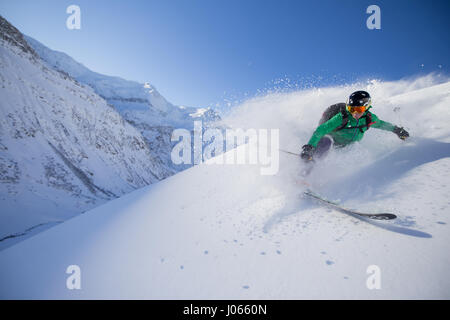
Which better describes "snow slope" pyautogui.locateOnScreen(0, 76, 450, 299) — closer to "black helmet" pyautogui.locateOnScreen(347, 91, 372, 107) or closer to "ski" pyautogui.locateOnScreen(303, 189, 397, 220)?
"ski" pyautogui.locateOnScreen(303, 189, 397, 220)

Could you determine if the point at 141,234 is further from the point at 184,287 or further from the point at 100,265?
the point at 184,287

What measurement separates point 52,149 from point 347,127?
78.8ft

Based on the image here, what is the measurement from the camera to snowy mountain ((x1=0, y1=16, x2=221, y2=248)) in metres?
12.2

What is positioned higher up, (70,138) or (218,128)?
(218,128)

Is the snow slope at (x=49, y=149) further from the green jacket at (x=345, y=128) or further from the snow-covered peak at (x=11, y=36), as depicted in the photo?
the green jacket at (x=345, y=128)

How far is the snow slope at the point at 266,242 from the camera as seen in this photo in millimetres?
1273

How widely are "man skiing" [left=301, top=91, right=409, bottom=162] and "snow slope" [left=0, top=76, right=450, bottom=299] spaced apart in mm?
442

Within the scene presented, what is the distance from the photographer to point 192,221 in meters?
2.32

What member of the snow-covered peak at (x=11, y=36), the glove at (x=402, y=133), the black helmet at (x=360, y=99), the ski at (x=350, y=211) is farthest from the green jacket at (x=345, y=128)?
the snow-covered peak at (x=11, y=36)

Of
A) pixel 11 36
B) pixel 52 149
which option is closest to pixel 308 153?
pixel 52 149

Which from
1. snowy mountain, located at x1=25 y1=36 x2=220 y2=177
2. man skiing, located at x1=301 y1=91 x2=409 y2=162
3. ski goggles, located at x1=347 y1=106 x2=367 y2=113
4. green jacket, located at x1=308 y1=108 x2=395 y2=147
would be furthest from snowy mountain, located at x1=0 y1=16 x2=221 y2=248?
snowy mountain, located at x1=25 y1=36 x2=220 y2=177
